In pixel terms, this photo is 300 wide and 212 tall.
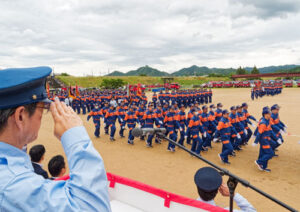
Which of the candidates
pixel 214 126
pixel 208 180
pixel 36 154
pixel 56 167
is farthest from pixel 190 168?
pixel 36 154

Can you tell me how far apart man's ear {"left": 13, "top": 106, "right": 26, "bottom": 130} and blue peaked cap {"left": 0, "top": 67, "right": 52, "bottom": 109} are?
0.10 ft

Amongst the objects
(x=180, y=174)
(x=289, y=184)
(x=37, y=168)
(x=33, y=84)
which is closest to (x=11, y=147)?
(x=33, y=84)

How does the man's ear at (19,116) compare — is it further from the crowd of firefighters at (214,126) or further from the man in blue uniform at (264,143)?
the man in blue uniform at (264,143)

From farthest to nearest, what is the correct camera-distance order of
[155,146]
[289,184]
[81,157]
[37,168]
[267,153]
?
[155,146] < [267,153] < [289,184] < [37,168] < [81,157]

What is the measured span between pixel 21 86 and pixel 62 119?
24 centimetres

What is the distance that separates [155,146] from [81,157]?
27.6ft

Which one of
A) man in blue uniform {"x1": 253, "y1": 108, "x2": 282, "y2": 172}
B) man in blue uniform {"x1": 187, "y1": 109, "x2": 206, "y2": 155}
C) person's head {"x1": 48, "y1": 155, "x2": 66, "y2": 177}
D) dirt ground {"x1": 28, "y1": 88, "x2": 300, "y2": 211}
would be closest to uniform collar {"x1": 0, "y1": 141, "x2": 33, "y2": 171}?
person's head {"x1": 48, "y1": 155, "x2": 66, "y2": 177}

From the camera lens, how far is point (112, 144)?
9.56 meters

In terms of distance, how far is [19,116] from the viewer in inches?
36.9

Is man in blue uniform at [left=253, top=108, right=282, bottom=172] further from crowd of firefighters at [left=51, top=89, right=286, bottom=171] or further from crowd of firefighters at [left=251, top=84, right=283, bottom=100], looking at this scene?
→ crowd of firefighters at [left=251, top=84, right=283, bottom=100]

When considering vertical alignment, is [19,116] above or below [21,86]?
below

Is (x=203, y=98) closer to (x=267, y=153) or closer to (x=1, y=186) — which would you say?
(x=267, y=153)

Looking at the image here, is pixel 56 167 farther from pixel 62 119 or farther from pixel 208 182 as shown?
pixel 62 119

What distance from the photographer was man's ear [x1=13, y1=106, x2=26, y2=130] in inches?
36.2
